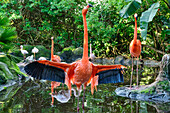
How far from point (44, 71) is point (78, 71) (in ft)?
2.12

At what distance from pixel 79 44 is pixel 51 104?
465 inches

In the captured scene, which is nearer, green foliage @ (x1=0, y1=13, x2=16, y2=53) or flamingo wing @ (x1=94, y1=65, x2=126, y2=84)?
flamingo wing @ (x1=94, y1=65, x2=126, y2=84)

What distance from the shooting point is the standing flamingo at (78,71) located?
11.8 feet

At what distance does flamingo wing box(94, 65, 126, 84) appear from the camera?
3930 millimetres

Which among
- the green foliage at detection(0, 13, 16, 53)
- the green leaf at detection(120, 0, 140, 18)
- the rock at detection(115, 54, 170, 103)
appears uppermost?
the green leaf at detection(120, 0, 140, 18)

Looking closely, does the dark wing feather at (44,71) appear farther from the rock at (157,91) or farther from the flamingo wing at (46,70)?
the rock at (157,91)

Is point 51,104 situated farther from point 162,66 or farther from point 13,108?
point 162,66

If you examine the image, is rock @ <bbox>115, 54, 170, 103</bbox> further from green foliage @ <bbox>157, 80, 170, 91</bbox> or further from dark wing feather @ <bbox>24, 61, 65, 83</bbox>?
dark wing feather @ <bbox>24, 61, 65, 83</bbox>

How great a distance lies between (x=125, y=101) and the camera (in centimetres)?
494

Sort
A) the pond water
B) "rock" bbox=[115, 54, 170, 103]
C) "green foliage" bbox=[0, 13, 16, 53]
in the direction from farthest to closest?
"green foliage" bbox=[0, 13, 16, 53]
"rock" bbox=[115, 54, 170, 103]
the pond water

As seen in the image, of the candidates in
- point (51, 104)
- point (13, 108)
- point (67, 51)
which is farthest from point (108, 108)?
point (67, 51)

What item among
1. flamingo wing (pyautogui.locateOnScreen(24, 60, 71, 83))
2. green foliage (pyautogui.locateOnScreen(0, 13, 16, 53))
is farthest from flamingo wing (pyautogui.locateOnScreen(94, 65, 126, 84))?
green foliage (pyautogui.locateOnScreen(0, 13, 16, 53))

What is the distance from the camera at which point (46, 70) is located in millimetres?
3719

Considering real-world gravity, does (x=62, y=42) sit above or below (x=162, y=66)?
above
